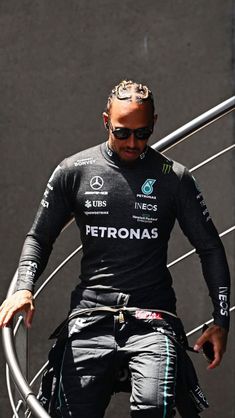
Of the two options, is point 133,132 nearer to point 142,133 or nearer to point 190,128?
point 142,133

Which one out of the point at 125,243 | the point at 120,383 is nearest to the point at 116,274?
the point at 125,243

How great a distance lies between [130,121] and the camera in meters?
3.81

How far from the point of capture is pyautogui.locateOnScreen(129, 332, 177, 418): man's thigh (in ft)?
11.9

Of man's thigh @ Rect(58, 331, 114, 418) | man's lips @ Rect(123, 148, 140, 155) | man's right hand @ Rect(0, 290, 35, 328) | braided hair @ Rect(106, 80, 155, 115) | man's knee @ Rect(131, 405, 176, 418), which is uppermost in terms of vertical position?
braided hair @ Rect(106, 80, 155, 115)

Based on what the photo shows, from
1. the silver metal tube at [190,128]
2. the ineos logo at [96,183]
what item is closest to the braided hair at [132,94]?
the ineos logo at [96,183]

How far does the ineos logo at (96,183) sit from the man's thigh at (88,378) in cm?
51

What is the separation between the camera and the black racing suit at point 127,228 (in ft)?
12.5

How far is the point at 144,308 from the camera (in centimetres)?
380

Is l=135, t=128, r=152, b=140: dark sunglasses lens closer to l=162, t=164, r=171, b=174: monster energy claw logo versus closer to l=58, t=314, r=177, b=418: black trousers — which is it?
l=162, t=164, r=171, b=174: monster energy claw logo

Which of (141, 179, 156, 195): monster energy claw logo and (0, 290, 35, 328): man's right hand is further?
(141, 179, 156, 195): monster energy claw logo

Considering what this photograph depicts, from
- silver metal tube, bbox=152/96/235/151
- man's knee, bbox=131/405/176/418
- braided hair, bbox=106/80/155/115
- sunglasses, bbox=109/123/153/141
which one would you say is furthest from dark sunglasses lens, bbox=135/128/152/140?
silver metal tube, bbox=152/96/235/151

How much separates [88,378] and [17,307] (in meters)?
0.33

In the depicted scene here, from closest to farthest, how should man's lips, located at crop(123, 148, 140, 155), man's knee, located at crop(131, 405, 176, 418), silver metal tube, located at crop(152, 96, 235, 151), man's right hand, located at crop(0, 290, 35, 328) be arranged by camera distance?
man's knee, located at crop(131, 405, 176, 418)
man's right hand, located at crop(0, 290, 35, 328)
man's lips, located at crop(123, 148, 140, 155)
silver metal tube, located at crop(152, 96, 235, 151)

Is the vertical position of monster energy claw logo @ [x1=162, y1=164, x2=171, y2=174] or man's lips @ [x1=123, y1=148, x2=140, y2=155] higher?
man's lips @ [x1=123, y1=148, x2=140, y2=155]
